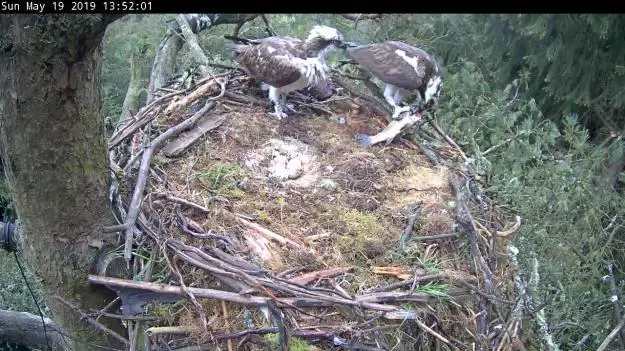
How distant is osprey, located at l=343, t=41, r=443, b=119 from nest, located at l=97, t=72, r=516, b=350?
0.19m

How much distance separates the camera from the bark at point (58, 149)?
7.28ft

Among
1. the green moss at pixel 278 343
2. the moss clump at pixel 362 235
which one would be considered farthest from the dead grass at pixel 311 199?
the green moss at pixel 278 343

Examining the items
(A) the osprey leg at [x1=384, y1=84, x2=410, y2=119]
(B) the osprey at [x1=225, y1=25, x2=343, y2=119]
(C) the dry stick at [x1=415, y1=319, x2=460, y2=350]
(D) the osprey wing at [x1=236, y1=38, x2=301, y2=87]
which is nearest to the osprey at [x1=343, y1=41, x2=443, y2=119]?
(A) the osprey leg at [x1=384, y1=84, x2=410, y2=119]

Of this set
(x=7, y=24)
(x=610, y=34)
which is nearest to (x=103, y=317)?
(x=7, y=24)

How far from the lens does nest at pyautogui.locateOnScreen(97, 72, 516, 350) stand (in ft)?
8.54

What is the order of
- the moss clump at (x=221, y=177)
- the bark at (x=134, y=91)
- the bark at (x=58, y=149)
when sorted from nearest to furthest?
the bark at (x=58, y=149) → the moss clump at (x=221, y=177) → the bark at (x=134, y=91)

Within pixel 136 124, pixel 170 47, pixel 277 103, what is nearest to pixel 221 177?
pixel 136 124

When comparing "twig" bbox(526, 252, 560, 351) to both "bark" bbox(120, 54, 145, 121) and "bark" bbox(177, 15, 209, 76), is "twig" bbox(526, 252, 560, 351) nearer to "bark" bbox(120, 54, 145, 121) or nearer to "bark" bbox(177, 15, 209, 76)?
"bark" bbox(177, 15, 209, 76)

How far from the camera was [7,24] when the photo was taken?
221cm

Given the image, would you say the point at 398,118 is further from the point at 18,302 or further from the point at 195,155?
the point at 18,302

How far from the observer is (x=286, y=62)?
3.89 m
